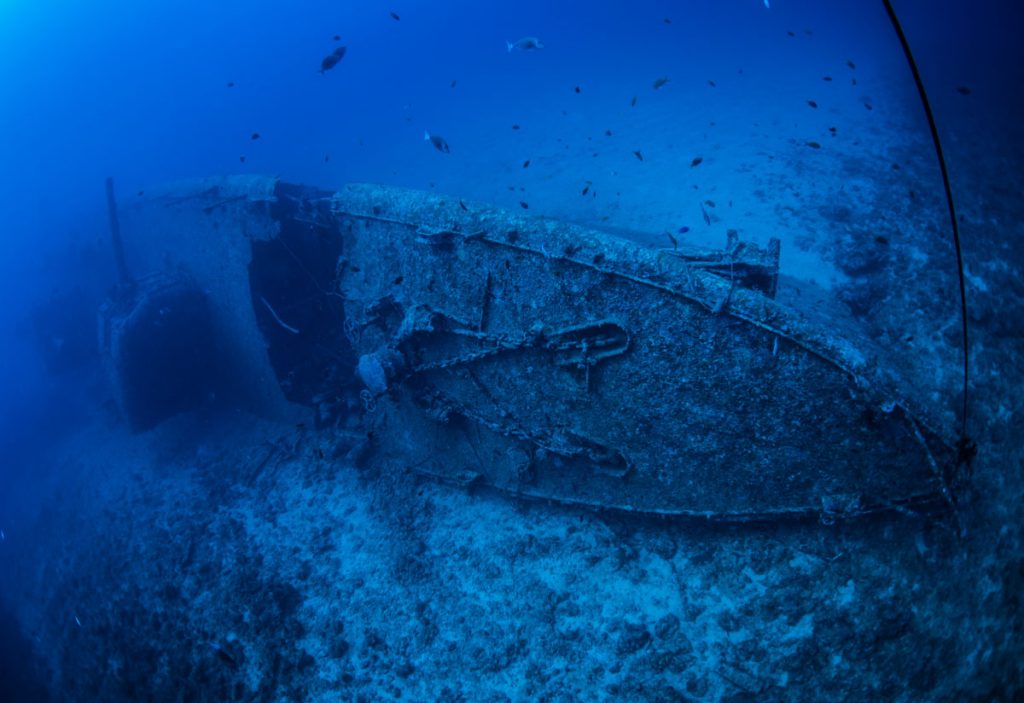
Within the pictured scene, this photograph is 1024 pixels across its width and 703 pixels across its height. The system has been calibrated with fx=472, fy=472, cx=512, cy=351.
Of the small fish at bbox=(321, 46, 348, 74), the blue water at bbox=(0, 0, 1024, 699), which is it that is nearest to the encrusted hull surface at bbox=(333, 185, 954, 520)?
the small fish at bbox=(321, 46, 348, 74)

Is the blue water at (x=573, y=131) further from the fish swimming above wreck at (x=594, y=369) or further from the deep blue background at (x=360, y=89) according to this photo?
the fish swimming above wreck at (x=594, y=369)

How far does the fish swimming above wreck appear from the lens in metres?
3.52

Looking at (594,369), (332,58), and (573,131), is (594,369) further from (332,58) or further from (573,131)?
(573,131)

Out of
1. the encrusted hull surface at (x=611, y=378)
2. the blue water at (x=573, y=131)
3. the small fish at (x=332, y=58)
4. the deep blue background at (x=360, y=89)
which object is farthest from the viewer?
the deep blue background at (x=360, y=89)

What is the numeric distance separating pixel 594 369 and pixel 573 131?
57.1 ft

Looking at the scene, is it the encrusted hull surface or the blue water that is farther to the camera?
the blue water

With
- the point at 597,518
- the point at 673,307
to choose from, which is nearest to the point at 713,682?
the point at 597,518

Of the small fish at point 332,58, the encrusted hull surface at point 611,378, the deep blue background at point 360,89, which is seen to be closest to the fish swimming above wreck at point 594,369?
the encrusted hull surface at point 611,378

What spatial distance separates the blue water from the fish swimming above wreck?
129 inches

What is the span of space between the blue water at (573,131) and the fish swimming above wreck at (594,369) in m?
3.28

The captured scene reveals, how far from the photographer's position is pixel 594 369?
421 centimetres

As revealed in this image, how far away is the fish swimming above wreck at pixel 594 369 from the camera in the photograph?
11.5ft

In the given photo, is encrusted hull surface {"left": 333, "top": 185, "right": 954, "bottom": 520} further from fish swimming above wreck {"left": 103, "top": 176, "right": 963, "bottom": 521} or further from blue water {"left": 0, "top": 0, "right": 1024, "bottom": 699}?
blue water {"left": 0, "top": 0, "right": 1024, "bottom": 699}

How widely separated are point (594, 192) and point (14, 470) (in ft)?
59.4
